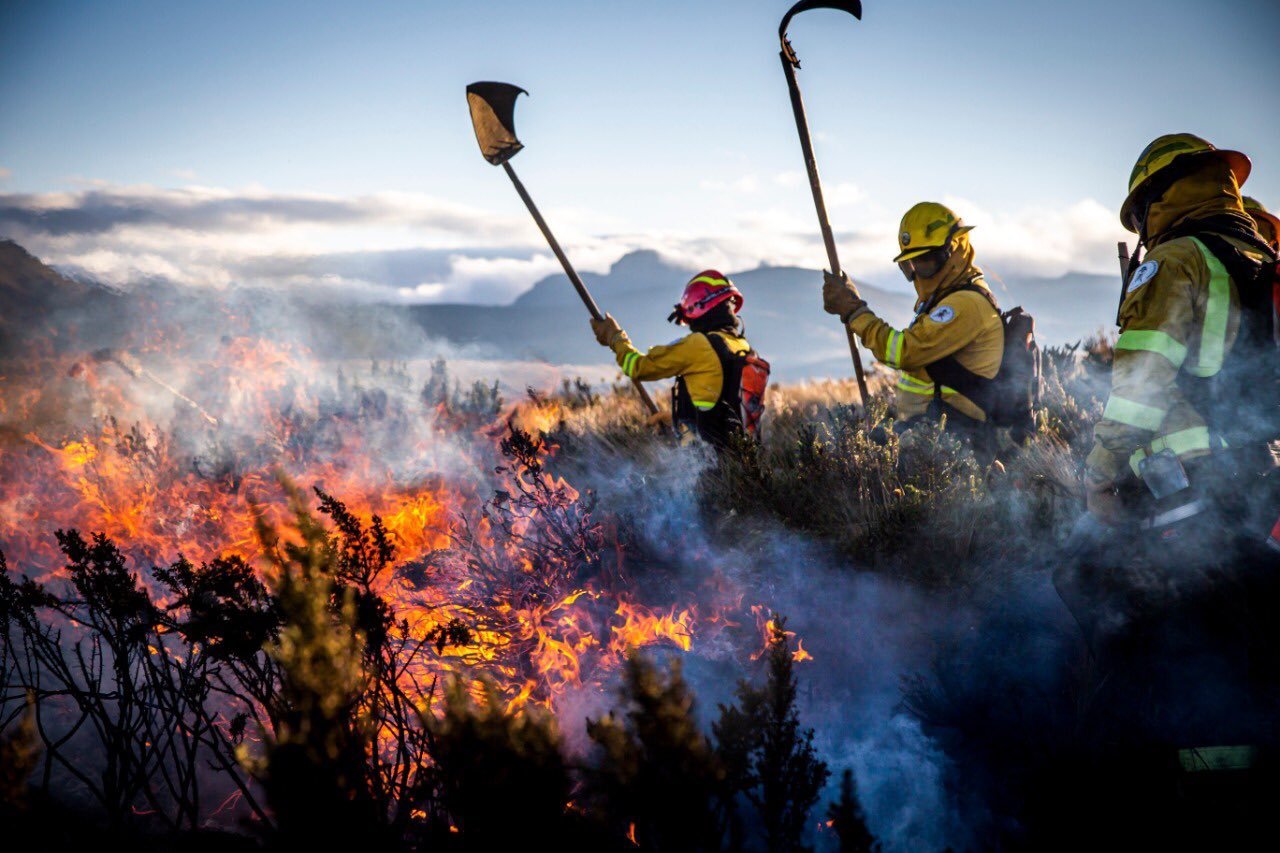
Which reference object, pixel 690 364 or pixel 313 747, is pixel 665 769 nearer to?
pixel 313 747

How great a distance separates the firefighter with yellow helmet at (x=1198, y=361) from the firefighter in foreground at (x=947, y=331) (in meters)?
1.80

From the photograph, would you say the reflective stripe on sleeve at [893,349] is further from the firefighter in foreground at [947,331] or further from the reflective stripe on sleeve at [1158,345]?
the reflective stripe on sleeve at [1158,345]

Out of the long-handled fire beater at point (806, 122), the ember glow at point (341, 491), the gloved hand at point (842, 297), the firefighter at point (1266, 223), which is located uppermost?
the long-handled fire beater at point (806, 122)

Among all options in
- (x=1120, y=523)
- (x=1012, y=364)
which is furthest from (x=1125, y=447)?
(x=1012, y=364)

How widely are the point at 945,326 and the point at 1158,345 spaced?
203cm

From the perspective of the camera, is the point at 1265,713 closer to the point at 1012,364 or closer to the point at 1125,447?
the point at 1125,447

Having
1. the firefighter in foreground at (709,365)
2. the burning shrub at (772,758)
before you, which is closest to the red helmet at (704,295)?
the firefighter in foreground at (709,365)

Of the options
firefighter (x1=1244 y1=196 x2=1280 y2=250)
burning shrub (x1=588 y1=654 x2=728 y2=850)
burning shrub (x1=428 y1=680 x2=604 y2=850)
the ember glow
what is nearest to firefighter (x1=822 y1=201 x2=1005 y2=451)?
firefighter (x1=1244 y1=196 x2=1280 y2=250)

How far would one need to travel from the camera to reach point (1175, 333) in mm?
2277

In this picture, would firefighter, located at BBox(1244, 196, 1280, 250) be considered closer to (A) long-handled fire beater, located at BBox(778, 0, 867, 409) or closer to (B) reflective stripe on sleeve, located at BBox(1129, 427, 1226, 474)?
(B) reflective stripe on sleeve, located at BBox(1129, 427, 1226, 474)

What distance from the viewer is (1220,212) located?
241 cm

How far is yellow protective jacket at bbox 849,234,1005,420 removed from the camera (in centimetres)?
430

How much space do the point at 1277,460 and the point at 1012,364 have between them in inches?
87.1

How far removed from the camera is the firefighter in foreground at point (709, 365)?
5.15 m
